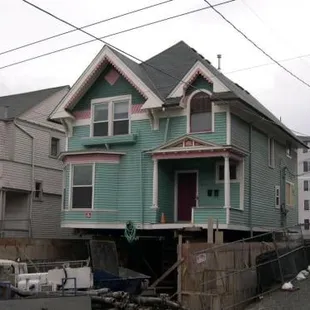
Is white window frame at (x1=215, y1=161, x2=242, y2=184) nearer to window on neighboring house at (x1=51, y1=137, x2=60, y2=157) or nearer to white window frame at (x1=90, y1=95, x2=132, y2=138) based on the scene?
white window frame at (x1=90, y1=95, x2=132, y2=138)

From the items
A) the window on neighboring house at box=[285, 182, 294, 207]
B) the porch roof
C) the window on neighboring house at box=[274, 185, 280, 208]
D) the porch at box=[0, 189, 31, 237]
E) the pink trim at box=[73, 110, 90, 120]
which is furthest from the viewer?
the porch at box=[0, 189, 31, 237]

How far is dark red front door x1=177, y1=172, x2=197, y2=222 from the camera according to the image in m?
24.1

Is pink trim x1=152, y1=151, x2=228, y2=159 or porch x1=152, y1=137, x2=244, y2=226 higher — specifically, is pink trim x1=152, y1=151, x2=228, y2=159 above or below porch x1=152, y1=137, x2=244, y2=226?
above

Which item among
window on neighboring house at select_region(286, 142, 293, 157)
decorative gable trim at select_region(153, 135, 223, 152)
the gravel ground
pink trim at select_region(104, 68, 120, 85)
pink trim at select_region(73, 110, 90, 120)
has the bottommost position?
the gravel ground

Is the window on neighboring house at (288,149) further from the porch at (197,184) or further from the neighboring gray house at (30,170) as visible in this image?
the neighboring gray house at (30,170)

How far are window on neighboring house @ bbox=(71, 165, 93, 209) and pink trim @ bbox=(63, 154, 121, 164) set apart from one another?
23 cm

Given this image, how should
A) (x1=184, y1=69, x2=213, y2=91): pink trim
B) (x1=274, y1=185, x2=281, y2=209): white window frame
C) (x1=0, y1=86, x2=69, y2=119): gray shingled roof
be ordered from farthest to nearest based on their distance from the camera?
(x1=0, y1=86, x2=69, y2=119): gray shingled roof < (x1=274, y1=185, x2=281, y2=209): white window frame < (x1=184, y1=69, x2=213, y2=91): pink trim

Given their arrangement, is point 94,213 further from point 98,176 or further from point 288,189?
point 288,189

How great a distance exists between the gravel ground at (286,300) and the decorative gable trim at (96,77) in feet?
29.7

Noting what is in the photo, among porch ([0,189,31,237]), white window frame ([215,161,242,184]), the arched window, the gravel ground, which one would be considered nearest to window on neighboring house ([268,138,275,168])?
white window frame ([215,161,242,184])

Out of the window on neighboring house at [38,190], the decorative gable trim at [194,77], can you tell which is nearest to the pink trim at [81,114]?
the decorative gable trim at [194,77]

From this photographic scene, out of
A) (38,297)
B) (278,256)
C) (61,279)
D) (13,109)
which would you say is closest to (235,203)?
(278,256)

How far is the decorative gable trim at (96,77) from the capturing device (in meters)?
23.3

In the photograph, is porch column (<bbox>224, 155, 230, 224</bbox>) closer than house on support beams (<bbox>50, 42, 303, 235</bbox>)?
Yes
